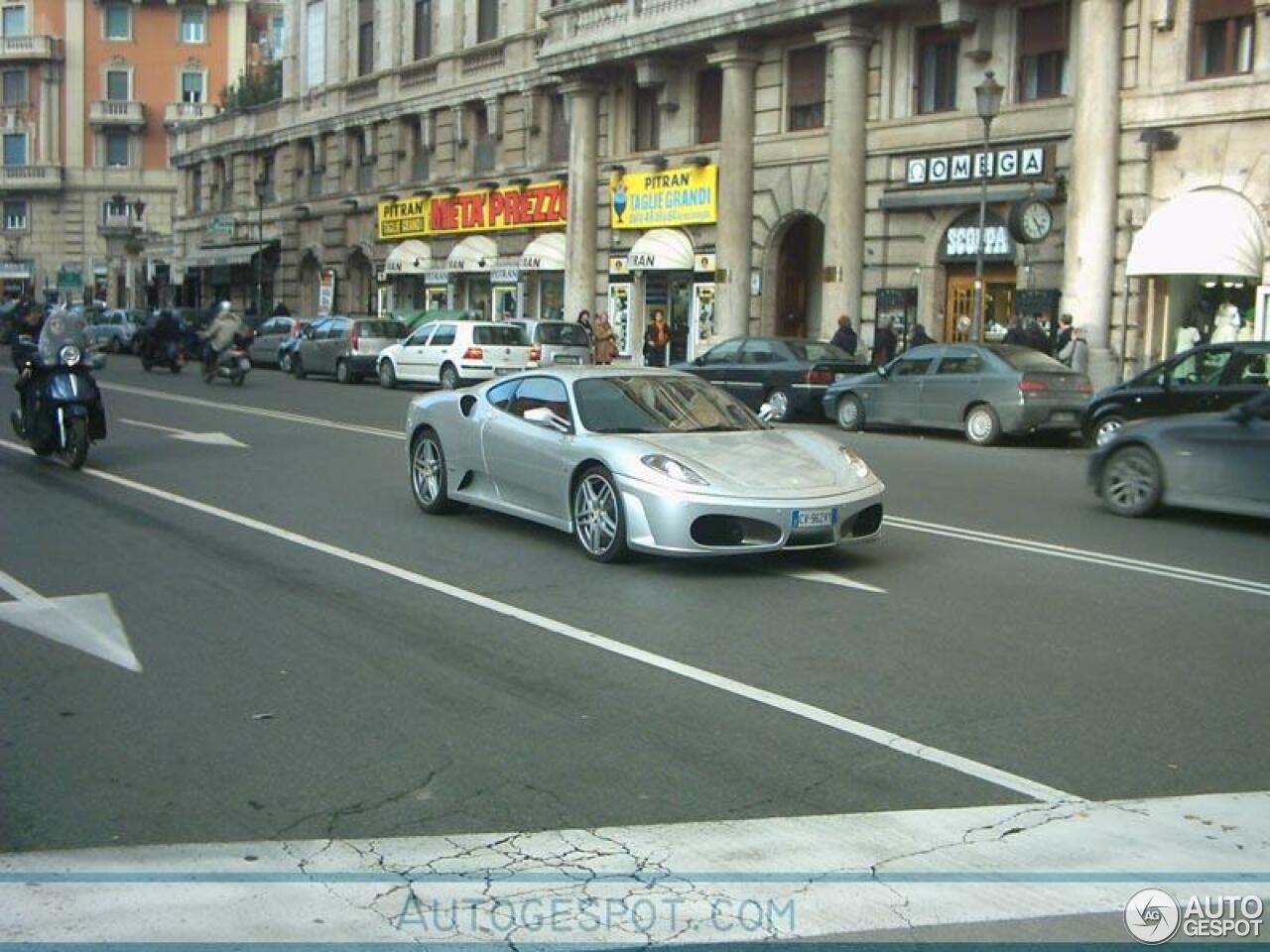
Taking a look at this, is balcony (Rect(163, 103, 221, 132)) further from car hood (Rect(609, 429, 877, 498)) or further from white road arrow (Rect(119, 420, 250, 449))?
car hood (Rect(609, 429, 877, 498))

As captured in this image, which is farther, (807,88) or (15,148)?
(15,148)

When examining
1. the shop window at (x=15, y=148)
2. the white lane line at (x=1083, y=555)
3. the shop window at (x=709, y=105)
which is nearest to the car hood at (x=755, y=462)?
the white lane line at (x=1083, y=555)

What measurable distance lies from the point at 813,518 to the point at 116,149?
77721mm

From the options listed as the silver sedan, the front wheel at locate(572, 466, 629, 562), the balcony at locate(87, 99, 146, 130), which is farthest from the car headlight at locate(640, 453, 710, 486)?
the balcony at locate(87, 99, 146, 130)

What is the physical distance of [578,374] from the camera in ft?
36.0

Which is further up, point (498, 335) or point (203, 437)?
point (498, 335)

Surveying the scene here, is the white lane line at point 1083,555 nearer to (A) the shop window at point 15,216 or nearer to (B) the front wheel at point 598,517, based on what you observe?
(B) the front wheel at point 598,517

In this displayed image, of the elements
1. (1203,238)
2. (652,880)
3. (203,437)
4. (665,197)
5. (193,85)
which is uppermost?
(193,85)

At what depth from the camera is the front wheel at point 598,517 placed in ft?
32.3

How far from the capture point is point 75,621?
8.30 m

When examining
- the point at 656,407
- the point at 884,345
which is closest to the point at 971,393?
the point at 884,345

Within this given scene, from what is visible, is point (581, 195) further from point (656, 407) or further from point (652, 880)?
point (652, 880)

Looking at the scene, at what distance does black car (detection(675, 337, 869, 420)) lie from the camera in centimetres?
2442

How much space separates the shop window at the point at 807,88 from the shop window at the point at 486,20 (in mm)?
13445
